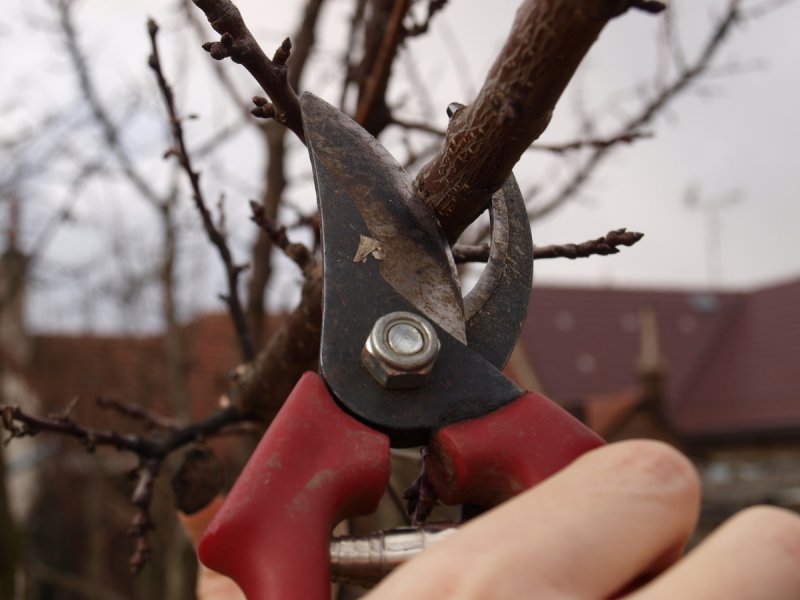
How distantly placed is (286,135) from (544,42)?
312 cm

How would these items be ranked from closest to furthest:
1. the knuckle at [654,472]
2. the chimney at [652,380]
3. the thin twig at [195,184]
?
the knuckle at [654,472], the thin twig at [195,184], the chimney at [652,380]

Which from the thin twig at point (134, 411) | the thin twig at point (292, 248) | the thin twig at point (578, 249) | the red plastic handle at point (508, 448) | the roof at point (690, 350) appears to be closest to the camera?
the red plastic handle at point (508, 448)

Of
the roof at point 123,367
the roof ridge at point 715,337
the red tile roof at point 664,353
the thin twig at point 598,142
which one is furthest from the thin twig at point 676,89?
the roof ridge at point 715,337

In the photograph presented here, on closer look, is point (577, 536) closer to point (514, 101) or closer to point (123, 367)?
point (514, 101)

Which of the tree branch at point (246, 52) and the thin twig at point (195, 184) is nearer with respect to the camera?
the tree branch at point (246, 52)

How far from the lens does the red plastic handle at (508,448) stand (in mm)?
1094

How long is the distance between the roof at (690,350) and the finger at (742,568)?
1553cm

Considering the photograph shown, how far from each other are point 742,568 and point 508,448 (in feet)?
1.20

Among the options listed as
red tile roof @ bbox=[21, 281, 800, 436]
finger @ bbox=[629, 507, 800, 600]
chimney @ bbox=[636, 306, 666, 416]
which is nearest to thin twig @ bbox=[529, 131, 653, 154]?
finger @ bbox=[629, 507, 800, 600]

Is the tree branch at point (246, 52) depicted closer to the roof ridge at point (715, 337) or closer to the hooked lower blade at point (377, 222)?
Answer: the hooked lower blade at point (377, 222)

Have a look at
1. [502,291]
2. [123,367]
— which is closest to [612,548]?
[502,291]

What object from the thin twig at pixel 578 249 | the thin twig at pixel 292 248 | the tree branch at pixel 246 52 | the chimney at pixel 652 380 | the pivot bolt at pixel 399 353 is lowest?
the chimney at pixel 652 380

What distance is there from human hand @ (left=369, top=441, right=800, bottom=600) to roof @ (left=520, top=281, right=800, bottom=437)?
15.5 m

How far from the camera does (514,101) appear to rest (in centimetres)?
101
